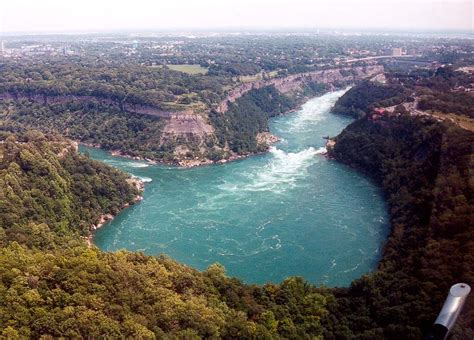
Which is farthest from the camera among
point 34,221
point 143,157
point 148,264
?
point 143,157

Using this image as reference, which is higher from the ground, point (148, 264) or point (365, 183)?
point (148, 264)

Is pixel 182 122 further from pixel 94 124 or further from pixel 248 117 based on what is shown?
pixel 248 117

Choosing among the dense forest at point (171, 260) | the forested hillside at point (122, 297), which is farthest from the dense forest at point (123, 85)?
the forested hillside at point (122, 297)

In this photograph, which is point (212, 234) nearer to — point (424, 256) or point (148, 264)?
point (148, 264)

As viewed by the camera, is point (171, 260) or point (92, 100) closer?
point (171, 260)

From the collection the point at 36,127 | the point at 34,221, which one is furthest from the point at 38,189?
the point at 36,127

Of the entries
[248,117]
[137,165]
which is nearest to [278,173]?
[137,165]

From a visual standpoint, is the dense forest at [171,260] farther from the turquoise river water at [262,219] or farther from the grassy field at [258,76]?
the grassy field at [258,76]
